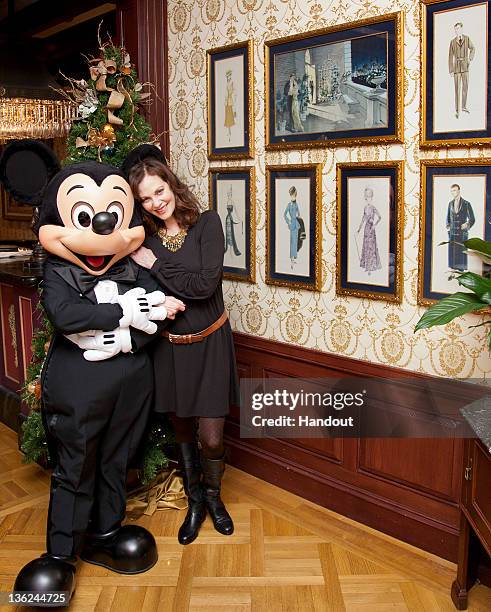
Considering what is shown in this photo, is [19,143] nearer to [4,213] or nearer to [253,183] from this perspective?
[253,183]

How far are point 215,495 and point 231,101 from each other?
185cm

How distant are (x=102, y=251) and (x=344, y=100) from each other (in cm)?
118

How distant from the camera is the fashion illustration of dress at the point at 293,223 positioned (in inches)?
121

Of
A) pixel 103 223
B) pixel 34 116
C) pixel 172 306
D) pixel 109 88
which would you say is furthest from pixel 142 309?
pixel 34 116

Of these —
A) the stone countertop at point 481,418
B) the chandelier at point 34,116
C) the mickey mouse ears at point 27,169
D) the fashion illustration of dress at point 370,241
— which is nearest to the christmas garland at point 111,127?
the mickey mouse ears at point 27,169

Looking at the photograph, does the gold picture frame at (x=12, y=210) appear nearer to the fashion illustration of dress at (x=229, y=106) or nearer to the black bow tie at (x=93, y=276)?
the fashion illustration of dress at (x=229, y=106)

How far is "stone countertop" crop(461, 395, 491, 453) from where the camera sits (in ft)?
6.27

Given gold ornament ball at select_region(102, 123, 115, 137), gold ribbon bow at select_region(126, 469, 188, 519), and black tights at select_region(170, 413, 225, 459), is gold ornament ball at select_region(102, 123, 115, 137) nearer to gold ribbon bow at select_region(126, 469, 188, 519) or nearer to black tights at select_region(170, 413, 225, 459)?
black tights at select_region(170, 413, 225, 459)

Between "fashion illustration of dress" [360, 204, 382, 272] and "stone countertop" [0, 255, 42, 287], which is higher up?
"fashion illustration of dress" [360, 204, 382, 272]

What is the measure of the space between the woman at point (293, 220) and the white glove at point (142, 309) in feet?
2.42

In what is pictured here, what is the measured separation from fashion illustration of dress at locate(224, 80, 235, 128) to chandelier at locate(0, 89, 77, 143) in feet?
7.04

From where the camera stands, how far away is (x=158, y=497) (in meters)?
3.13

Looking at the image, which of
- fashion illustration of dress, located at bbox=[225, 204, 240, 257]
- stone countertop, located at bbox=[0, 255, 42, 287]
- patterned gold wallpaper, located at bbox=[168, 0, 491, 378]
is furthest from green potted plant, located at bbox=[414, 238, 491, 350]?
stone countertop, located at bbox=[0, 255, 42, 287]

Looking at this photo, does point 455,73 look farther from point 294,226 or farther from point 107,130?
point 107,130
